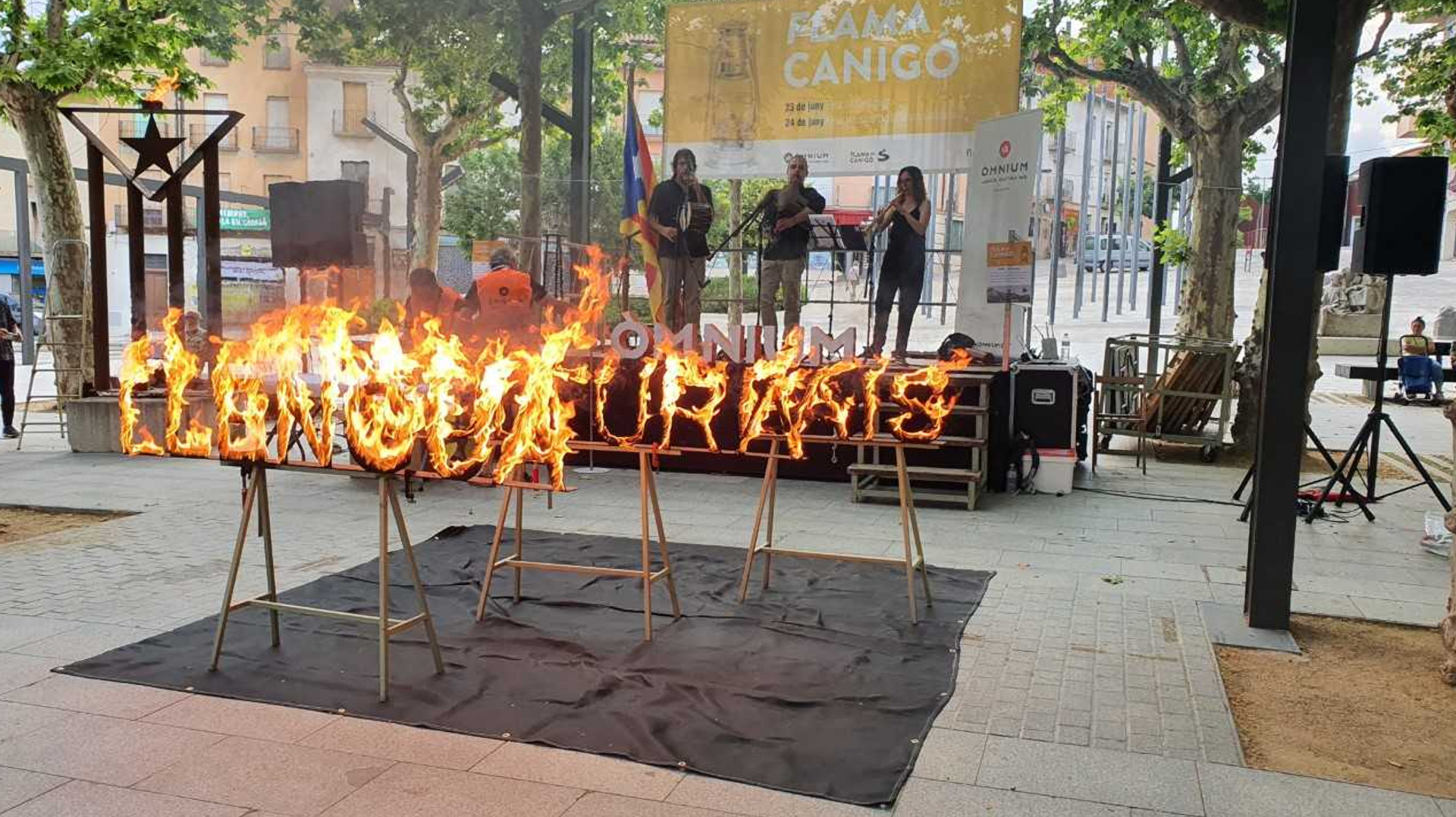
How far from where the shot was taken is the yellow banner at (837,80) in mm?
11789

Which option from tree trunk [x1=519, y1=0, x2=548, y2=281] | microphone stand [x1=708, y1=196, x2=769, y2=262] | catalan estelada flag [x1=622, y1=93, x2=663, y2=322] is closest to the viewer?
microphone stand [x1=708, y1=196, x2=769, y2=262]

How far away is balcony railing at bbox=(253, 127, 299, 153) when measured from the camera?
30.0 meters

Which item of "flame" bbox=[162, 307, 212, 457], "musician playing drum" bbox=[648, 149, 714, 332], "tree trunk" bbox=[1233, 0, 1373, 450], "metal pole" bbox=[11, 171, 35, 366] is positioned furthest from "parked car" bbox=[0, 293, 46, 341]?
Answer: "tree trunk" bbox=[1233, 0, 1373, 450]

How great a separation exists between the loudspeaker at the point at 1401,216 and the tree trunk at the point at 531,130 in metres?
10.3

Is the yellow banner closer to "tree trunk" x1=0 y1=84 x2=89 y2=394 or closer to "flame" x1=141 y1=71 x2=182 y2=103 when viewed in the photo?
"flame" x1=141 y1=71 x2=182 y2=103

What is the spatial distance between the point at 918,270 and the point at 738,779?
347 inches

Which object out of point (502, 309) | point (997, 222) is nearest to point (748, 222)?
point (997, 222)

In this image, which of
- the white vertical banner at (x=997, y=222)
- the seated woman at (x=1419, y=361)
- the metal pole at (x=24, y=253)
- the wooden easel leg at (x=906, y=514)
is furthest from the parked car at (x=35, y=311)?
the seated woman at (x=1419, y=361)

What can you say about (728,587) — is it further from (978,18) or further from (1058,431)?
(978,18)

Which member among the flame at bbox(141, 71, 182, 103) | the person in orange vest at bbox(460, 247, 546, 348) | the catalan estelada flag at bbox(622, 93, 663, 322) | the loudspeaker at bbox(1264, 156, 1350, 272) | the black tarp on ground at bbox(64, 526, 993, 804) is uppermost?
the flame at bbox(141, 71, 182, 103)

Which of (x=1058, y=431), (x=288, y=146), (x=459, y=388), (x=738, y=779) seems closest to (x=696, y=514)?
(x=459, y=388)

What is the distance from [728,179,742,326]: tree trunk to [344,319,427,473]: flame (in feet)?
29.7

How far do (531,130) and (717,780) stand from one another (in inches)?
605

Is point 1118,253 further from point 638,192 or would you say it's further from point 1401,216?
point 1401,216
